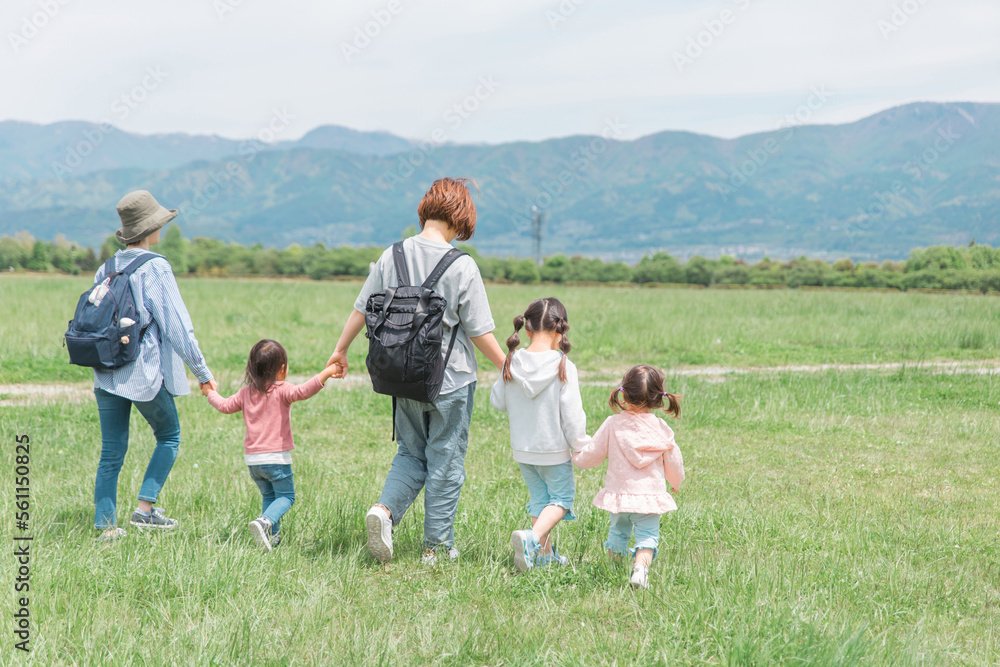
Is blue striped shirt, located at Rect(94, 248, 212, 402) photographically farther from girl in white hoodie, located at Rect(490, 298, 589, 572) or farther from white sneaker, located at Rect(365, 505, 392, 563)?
girl in white hoodie, located at Rect(490, 298, 589, 572)

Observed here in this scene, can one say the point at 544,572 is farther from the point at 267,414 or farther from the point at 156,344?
the point at 156,344

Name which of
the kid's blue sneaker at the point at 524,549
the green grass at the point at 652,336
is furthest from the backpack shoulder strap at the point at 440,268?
the green grass at the point at 652,336

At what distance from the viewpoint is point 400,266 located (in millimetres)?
4023

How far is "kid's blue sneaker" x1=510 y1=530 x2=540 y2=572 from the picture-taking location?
394cm

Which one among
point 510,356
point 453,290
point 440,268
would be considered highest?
point 440,268

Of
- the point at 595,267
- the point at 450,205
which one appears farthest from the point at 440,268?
the point at 595,267

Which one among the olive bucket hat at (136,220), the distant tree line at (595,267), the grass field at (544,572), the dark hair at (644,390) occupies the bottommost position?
the grass field at (544,572)

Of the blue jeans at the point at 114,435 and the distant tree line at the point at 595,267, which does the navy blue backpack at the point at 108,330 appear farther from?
the distant tree line at the point at 595,267

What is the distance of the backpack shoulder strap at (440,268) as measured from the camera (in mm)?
3951

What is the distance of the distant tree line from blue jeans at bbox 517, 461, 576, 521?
179ft

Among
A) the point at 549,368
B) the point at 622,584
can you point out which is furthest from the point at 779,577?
the point at 549,368

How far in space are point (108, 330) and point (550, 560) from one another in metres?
2.77

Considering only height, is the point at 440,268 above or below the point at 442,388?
above

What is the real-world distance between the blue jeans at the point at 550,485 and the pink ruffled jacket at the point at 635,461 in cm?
15
